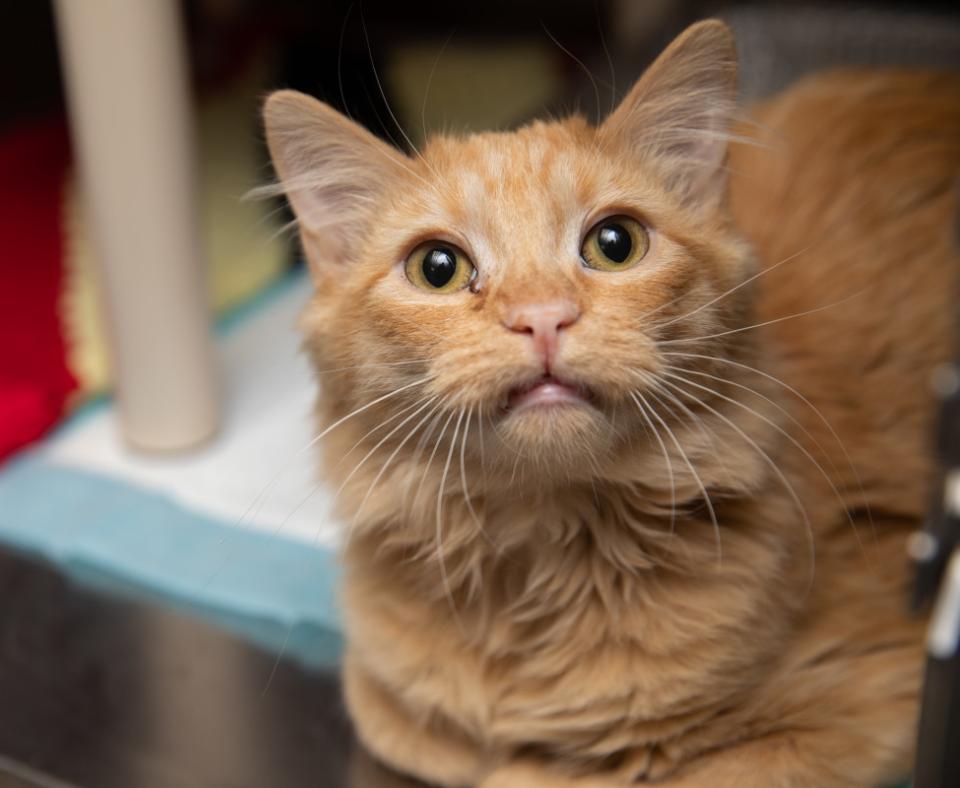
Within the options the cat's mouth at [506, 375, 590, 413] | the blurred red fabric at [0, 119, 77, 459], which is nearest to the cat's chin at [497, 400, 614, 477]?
the cat's mouth at [506, 375, 590, 413]

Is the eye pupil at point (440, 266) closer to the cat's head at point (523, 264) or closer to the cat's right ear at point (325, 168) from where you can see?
the cat's head at point (523, 264)

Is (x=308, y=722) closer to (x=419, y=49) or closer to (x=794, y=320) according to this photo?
(x=794, y=320)

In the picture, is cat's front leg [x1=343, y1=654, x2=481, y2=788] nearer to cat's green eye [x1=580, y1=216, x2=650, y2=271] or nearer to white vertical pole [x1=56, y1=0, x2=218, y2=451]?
cat's green eye [x1=580, y1=216, x2=650, y2=271]

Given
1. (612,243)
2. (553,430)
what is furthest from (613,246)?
(553,430)

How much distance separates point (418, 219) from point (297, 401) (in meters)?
1.13

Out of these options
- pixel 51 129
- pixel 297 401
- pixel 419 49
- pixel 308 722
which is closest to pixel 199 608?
pixel 308 722

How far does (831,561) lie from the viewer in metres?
1.47

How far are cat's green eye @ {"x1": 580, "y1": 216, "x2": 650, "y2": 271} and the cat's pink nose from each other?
14 centimetres

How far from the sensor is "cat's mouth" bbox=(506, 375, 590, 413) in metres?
1.11

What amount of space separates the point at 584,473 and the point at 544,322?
20 centimetres

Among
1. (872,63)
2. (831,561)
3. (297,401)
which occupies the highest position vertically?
(872,63)

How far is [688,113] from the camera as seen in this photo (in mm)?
1319

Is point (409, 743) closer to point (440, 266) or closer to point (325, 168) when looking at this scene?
point (440, 266)

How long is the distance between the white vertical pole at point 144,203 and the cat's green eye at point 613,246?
1026 mm
